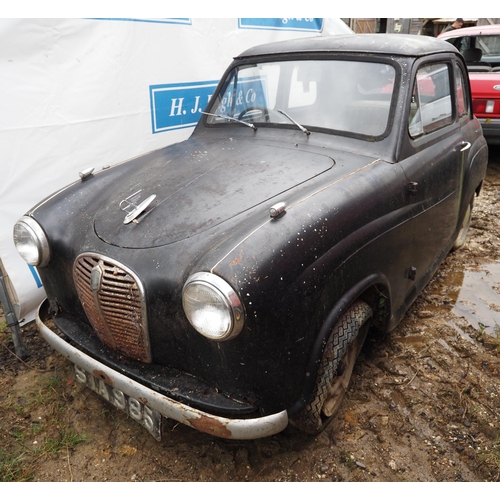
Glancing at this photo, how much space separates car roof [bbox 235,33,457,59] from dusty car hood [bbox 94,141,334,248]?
77 cm

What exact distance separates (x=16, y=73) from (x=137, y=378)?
2.39 m

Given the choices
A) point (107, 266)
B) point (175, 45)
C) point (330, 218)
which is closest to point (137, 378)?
point (107, 266)

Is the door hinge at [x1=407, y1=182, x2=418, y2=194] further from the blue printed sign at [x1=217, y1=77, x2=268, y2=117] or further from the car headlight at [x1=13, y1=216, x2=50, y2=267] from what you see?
the car headlight at [x1=13, y1=216, x2=50, y2=267]

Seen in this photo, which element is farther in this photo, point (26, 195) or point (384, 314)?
point (26, 195)

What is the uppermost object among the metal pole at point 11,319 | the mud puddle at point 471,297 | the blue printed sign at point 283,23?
the blue printed sign at point 283,23

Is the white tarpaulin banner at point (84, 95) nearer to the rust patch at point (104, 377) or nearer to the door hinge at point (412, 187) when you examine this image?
the rust patch at point (104, 377)

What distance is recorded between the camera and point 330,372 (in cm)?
199

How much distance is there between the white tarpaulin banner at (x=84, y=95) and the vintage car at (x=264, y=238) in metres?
0.87

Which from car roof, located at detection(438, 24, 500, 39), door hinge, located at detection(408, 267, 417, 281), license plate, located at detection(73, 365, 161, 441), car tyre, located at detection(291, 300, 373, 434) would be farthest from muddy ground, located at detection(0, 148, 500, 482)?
car roof, located at detection(438, 24, 500, 39)

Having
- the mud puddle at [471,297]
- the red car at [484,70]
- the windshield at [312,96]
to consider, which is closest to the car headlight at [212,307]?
the windshield at [312,96]

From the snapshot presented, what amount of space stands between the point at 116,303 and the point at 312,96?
1786 mm

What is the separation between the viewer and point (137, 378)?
195 cm

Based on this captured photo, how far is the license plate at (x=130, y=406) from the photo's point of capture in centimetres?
195
